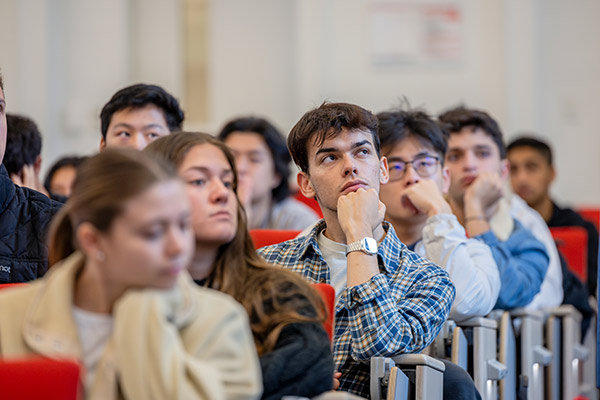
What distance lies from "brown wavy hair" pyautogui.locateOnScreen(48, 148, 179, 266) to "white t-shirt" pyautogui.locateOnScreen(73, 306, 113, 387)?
14 centimetres

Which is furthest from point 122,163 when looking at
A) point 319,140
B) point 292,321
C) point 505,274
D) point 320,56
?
point 320,56

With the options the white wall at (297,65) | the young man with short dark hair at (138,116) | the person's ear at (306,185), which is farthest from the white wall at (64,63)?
the person's ear at (306,185)

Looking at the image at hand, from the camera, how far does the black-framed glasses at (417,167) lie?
278cm

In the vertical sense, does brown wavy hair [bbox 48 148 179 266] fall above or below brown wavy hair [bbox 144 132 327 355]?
above

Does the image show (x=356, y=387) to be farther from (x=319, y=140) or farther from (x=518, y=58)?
(x=518, y=58)

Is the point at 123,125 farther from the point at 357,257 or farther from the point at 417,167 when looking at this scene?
the point at 357,257

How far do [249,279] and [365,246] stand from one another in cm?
46

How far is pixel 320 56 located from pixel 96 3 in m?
1.56

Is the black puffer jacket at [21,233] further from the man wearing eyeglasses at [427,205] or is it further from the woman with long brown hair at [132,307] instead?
the man wearing eyeglasses at [427,205]

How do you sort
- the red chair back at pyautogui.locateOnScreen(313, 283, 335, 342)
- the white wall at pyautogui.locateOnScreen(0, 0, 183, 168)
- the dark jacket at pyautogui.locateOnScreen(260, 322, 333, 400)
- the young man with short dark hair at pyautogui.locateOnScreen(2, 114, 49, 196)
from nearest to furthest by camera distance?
the dark jacket at pyautogui.locateOnScreen(260, 322, 333, 400), the red chair back at pyautogui.locateOnScreen(313, 283, 335, 342), the young man with short dark hair at pyautogui.locateOnScreen(2, 114, 49, 196), the white wall at pyautogui.locateOnScreen(0, 0, 183, 168)

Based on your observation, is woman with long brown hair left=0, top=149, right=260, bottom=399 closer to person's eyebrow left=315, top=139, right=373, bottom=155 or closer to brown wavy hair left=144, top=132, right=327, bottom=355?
brown wavy hair left=144, top=132, right=327, bottom=355

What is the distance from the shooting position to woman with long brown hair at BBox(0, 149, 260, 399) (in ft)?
4.16

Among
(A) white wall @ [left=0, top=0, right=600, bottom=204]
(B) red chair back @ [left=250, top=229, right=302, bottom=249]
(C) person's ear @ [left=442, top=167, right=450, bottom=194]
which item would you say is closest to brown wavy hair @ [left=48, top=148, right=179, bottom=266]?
(B) red chair back @ [left=250, top=229, right=302, bottom=249]

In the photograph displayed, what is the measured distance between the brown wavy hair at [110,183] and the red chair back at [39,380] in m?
0.22
